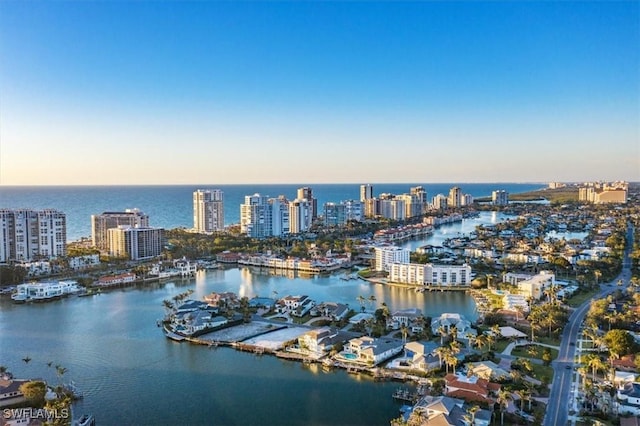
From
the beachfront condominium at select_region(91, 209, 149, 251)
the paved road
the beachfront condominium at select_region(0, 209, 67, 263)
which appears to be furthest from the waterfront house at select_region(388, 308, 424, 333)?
the beachfront condominium at select_region(91, 209, 149, 251)

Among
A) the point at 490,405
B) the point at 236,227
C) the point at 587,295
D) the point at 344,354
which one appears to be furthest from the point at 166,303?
the point at 236,227

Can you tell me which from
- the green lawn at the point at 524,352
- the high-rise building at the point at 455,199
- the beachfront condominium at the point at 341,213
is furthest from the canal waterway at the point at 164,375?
the high-rise building at the point at 455,199

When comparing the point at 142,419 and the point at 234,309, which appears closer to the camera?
the point at 142,419

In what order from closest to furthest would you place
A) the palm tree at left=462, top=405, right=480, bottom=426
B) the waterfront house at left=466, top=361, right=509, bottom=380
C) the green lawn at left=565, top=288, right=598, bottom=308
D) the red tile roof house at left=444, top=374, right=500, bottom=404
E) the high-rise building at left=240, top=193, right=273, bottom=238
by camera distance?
the palm tree at left=462, top=405, right=480, bottom=426
the red tile roof house at left=444, top=374, right=500, bottom=404
the waterfront house at left=466, top=361, right=509, bottom=380
the green lawn at left=565, top=288, right=598, bottom=308
the high-rise building at left=240, top=193, right=273, bottom=238

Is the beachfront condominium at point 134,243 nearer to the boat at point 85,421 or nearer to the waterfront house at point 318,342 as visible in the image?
the waterfront house at point 318,342

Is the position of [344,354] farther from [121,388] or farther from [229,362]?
[121,388]

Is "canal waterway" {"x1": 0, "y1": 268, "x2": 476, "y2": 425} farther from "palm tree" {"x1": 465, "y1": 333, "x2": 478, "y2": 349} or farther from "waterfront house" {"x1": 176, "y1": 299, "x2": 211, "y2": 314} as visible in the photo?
"palm tree" {"x1": 465, "y1": 333, "x2": 478, "y2": 349}
